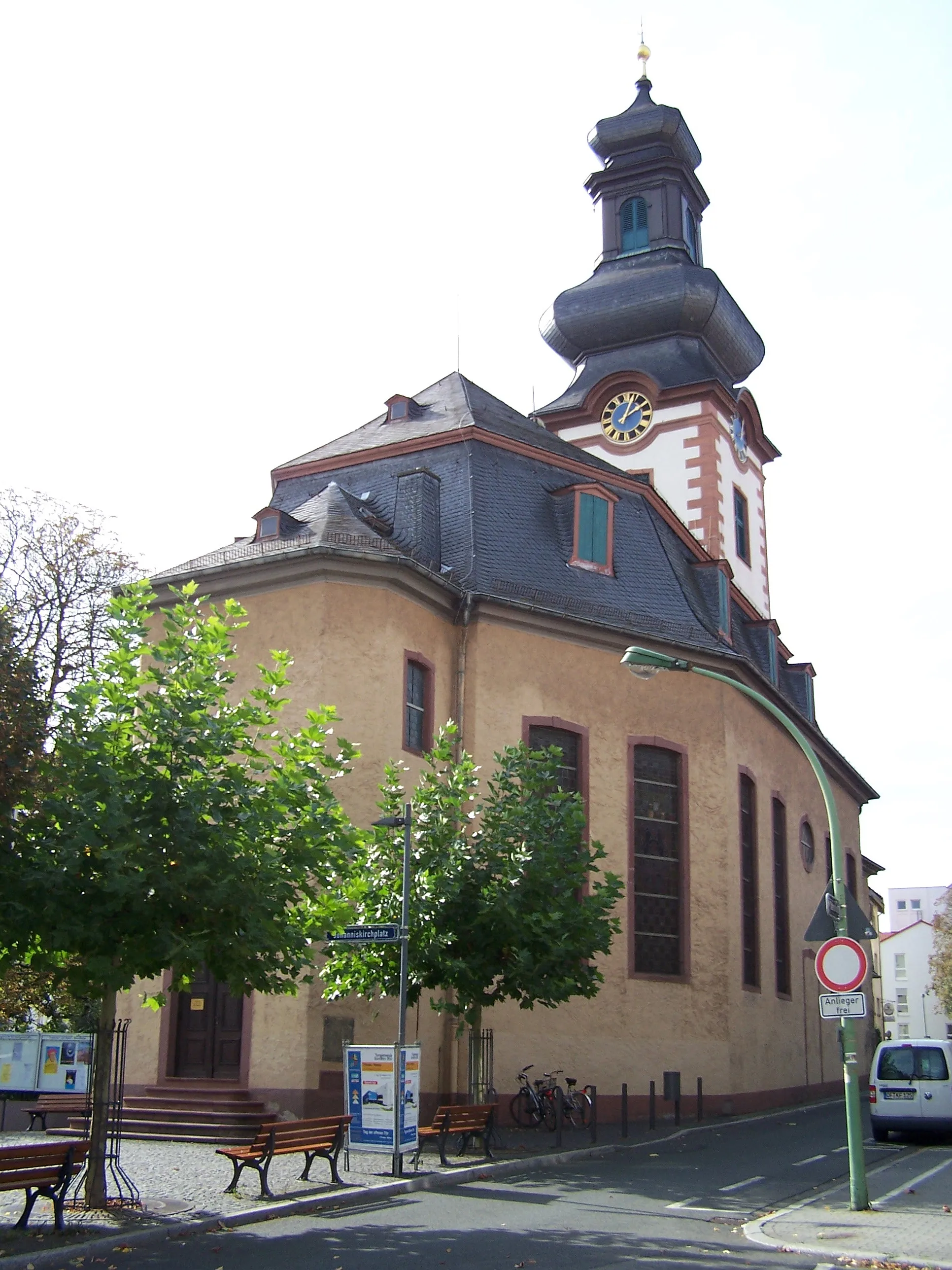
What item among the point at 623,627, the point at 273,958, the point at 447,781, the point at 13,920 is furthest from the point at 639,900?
the point at 13,920

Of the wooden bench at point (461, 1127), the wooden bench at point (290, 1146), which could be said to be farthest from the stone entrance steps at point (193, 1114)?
the wooden bench at point (290, 1146)

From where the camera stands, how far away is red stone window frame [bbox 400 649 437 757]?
20.9 meters

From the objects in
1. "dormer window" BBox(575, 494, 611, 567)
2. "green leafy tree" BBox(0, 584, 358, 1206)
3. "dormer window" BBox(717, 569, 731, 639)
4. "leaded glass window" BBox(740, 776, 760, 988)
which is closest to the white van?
"leaded glass window" BBox(740, 776, 760, 988)

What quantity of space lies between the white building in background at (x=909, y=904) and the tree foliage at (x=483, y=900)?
422 feet

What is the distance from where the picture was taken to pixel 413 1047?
50.7ft

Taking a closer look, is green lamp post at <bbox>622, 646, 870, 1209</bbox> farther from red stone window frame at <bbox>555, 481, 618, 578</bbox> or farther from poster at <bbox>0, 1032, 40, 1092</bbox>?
poster at <bbox>0, 1032, 40, 1092</bbox>

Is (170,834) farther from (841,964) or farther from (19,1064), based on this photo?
(19,1064)

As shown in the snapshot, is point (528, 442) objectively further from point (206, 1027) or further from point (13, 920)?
point (13, 920)

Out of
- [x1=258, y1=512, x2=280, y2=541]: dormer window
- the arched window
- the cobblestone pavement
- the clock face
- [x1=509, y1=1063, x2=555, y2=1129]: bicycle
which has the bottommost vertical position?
the cobblestone pavement

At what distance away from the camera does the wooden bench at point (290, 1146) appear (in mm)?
12797

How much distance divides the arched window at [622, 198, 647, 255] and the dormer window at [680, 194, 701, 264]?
111cm

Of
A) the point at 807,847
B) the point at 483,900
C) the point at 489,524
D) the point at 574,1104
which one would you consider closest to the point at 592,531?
the point at 489,524

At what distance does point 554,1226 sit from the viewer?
11.6m

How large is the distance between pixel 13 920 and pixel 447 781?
8.07 meters
